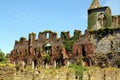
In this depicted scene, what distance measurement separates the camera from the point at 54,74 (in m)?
21.4

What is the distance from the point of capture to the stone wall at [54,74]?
1456 cm

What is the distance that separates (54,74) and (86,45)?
2883 cm

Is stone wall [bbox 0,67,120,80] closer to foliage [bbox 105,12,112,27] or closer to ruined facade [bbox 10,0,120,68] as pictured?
ruined facade [bbox 10,0,120,68]

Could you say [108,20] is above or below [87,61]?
above

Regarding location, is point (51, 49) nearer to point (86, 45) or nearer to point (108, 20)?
point (86, 45)

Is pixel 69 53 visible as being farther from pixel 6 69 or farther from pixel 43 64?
pixel 6 69

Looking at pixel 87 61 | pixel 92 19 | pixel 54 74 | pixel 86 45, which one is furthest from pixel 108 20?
pixel 54 74

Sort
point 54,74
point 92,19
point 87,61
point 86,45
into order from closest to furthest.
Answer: point 54,74 < point 87,61 < point 86,45 < point 92,19

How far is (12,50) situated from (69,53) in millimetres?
13921

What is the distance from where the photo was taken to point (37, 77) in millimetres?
18438

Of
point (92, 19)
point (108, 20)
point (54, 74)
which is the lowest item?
point (54, 74)

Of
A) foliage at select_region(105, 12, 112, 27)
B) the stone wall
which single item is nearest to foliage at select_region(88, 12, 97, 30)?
foliage at select_region(105, 12, 112, 27)

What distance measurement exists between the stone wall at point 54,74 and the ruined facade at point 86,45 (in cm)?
1417

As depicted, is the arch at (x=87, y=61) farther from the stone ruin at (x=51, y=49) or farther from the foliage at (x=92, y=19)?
the foliage at (x=92, y=19)
